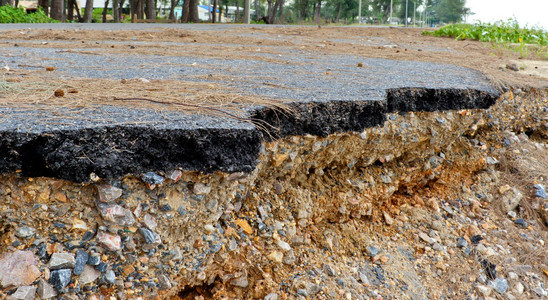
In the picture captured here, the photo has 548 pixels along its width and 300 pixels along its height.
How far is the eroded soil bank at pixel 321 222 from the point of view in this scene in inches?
76.9

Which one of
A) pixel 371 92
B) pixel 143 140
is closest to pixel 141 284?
pixel 143 140

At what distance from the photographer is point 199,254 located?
2.27m

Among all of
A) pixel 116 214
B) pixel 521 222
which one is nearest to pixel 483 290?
pixel 521 222

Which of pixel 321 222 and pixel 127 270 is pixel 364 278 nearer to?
pixel 321 222

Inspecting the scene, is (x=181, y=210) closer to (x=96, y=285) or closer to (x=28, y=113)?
(x=96, y=285)

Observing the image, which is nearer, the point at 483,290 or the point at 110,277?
the point at 110,277

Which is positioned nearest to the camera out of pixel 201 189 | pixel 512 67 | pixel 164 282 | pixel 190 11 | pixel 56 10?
pixel 164 282

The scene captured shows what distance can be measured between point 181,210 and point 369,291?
1322mm

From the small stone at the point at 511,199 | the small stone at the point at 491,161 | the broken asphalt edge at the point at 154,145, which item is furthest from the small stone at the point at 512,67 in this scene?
the broken asphalt edge at the point at 154,145

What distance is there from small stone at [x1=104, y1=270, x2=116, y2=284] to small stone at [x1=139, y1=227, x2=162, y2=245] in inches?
8.1

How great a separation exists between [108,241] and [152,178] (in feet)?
1.14

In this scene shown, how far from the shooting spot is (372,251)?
119 inches

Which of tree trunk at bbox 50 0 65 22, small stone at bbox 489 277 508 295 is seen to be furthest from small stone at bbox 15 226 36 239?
tree trunk at bbox 50 0 65 22

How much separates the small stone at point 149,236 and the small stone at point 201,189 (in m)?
0.30
